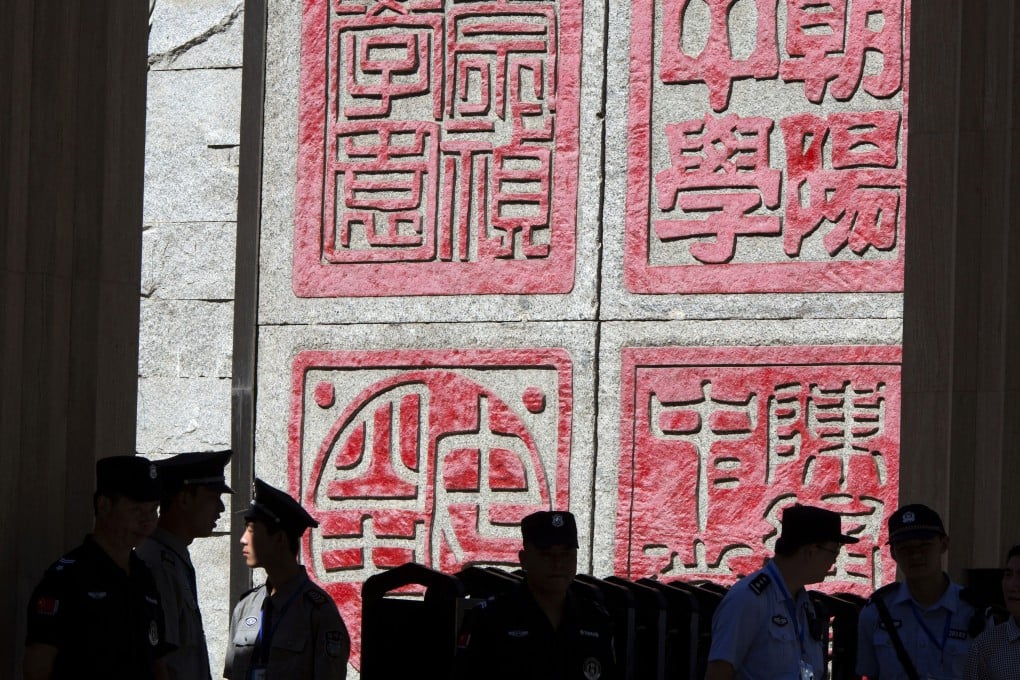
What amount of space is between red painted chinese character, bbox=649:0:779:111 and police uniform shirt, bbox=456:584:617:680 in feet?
14.4

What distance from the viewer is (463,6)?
28.4ft

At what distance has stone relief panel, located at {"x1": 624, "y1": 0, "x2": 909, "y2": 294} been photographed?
26.1 ft

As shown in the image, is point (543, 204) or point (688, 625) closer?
point (688, 625)

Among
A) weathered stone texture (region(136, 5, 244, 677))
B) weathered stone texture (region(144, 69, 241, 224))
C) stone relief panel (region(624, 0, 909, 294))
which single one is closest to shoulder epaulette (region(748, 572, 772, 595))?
stone relief panel (region(624, 0, 909, 294))

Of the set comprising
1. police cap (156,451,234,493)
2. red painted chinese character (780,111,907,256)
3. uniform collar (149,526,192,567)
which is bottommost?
uniform collar (149,526,192,567)

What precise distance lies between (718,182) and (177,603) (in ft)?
13.5

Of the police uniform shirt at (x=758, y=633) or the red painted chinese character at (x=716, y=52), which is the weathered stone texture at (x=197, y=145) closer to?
the red painted chinese character at (x=716, y=52)
